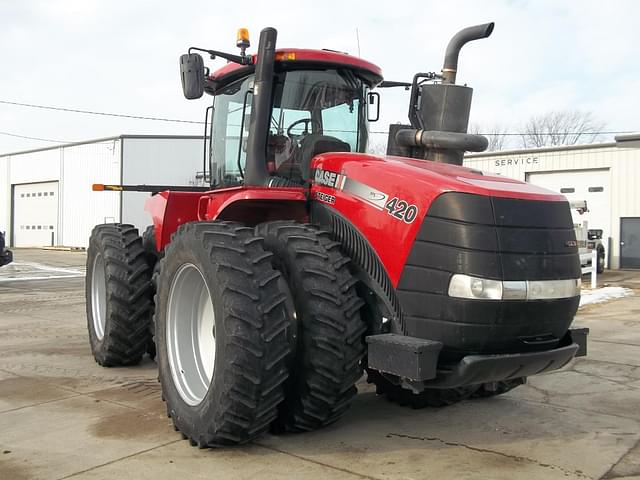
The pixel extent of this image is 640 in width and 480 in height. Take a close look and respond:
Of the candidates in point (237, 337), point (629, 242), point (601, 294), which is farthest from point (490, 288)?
point (629, 242)

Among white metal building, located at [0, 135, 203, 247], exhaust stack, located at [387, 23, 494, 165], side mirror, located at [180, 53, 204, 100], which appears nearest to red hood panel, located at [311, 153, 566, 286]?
exhaust stack, located at [387, 23, 494, 165]

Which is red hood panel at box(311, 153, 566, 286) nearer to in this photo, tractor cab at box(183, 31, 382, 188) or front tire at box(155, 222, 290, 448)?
tractor cab at box(183, 31, 382, 188)

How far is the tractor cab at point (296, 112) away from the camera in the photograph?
461 cm

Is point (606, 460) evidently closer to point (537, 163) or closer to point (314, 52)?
point (314, 52)

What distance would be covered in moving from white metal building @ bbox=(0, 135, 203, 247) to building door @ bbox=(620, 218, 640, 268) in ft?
54.0

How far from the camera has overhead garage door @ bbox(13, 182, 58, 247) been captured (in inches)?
1411

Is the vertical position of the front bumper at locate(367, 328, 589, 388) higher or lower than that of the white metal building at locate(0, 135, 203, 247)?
lower

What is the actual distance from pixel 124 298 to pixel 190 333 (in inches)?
63.2

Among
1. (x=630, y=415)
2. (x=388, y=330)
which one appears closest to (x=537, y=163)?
(x=630, y=415)

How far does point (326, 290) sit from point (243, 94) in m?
1.98

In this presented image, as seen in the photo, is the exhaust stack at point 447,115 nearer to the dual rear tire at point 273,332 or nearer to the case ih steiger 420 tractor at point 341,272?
the case ih steiger 420 tractor at point 341,272

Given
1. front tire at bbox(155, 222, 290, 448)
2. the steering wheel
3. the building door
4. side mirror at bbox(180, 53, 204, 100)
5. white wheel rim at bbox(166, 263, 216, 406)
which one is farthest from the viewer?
the building door

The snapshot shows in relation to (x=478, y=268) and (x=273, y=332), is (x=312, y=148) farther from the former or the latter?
(x=478, y=268)

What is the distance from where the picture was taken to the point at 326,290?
3754mm
